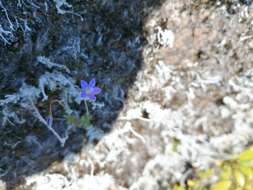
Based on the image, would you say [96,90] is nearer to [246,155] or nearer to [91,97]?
[91,97]

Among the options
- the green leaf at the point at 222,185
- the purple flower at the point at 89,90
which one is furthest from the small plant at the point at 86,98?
the green leaf at the point at 222,185

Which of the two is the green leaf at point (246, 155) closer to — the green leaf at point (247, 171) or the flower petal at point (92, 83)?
the green leaf at point (247, 171)

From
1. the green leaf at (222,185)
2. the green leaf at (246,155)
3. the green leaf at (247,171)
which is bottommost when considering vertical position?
the green leaf at (222,185)

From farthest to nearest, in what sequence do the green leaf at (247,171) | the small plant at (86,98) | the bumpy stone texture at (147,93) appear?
the small plant at (86,98) < the bumpy stone texture at (147,93) < the green leaf at (247,171)

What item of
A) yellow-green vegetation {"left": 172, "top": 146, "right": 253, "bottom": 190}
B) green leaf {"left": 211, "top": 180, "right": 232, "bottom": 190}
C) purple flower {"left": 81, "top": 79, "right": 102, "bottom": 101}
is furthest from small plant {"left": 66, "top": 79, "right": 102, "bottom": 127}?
green leaf {"left": 211, "top": 180, "right": 232, "bottom": 190}

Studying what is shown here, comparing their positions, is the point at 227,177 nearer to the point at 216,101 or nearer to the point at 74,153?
the point at 216,101

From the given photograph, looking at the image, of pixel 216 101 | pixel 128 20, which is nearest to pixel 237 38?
pixel 216 101
